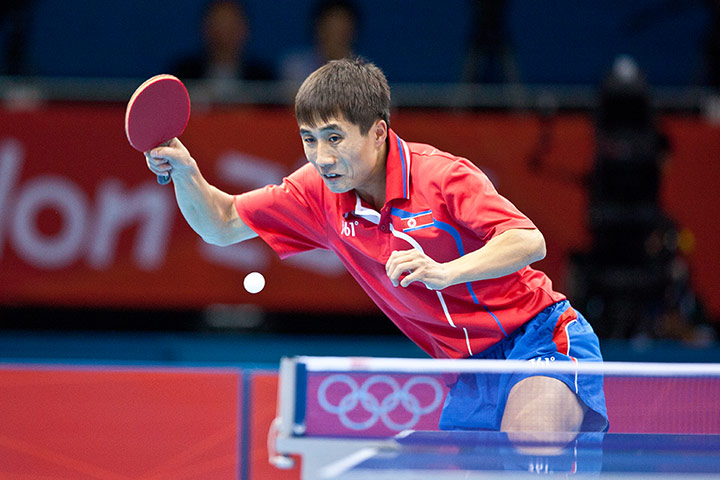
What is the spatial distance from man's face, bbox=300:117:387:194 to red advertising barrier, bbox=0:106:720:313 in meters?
3.67

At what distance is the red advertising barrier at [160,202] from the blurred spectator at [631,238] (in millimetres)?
160

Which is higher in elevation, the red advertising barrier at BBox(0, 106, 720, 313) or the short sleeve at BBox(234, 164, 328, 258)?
the red advertising barrier at BBox(0, 106, 720, 313)

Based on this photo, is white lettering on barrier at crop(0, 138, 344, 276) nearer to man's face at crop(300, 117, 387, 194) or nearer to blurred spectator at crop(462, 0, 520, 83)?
blurred spectator at crop(462, 0, 520, 83)

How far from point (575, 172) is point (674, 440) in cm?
444

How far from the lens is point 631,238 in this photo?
6473mm

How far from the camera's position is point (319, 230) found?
325 centimetres

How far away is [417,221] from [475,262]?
14.3 inches

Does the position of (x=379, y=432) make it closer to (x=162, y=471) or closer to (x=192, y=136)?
(x=162, y=471)

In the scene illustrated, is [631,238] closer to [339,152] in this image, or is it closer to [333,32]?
[333,32]

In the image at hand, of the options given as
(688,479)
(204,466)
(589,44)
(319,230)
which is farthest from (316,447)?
(589,44)

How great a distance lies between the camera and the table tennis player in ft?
8.91

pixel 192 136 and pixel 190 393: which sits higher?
pixel 192 136

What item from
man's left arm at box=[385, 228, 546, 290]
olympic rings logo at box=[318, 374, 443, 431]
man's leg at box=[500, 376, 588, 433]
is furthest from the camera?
man's leg at box=[500, 376, 588, 433]

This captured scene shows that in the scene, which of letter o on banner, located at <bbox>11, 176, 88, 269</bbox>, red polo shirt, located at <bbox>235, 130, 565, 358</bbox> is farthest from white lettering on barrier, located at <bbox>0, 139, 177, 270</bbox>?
red polo shirt, located at <bbox>235, 130, 565, 358</bbox>
